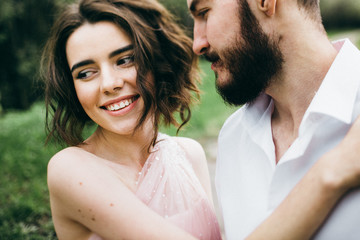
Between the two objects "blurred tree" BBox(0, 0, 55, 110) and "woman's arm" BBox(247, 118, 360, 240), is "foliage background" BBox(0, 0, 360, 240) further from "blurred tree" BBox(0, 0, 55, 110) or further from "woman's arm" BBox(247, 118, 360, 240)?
"woman's arm" BBox(247, 118, 360, 240)

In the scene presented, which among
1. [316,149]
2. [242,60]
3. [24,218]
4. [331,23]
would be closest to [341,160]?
[316,149]

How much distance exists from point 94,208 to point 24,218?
2.74 m

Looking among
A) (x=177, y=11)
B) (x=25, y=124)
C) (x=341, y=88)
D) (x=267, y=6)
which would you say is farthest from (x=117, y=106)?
(x=25, y=124)

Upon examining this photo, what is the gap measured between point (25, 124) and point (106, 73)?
7083 mm

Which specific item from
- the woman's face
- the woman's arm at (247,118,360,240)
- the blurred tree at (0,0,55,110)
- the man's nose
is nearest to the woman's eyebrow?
the woman's face

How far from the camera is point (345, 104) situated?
163cm

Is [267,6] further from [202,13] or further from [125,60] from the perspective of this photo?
[125,60]

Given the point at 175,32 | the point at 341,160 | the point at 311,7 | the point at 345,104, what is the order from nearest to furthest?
1. the point at 341,160
2. the point at 345,104
3. the point at 311,7
4. the point at 175,32

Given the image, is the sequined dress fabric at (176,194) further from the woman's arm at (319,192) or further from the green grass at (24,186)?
the green grass at (24,186)

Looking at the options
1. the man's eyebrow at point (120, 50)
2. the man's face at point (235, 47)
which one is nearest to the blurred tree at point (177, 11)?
the man's eyebrow at point (120, 50)

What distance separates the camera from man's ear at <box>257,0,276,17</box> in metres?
1.91

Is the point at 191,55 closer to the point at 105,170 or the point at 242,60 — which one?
the point at 242,60

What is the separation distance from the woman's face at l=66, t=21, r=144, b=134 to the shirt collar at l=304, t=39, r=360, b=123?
1.14m

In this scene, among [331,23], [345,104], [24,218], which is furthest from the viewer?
[331,23]
